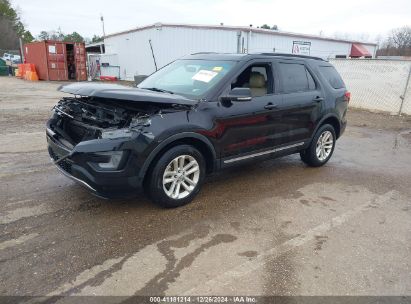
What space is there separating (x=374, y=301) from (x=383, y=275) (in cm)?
42

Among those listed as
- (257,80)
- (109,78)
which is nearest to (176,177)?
(257,80)

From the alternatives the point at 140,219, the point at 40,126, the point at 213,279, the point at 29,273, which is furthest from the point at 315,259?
the point at 40,126

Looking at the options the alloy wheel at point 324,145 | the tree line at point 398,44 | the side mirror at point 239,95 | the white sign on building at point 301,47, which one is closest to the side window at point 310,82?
the alloy wheel at point 324,145

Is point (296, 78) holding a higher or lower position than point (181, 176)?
higher

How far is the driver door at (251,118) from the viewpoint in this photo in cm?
432

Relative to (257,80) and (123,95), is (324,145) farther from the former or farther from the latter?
(123,95)

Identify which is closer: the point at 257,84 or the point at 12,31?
the point at 257,84

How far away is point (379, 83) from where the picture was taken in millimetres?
13680

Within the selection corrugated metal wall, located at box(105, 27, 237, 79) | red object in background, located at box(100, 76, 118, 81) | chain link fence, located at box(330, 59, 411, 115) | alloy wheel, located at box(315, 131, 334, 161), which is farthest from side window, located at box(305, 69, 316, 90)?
red object in background, located at box(100, 76, 118, 81)

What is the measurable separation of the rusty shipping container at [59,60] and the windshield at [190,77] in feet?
77.3

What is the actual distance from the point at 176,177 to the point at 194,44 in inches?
759

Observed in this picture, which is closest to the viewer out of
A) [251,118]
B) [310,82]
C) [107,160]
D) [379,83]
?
[107,160]

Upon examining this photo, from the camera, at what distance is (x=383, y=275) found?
3.04 m

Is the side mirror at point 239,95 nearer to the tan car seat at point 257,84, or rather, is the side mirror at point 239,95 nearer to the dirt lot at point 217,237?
the tan car seat at point 257,84
